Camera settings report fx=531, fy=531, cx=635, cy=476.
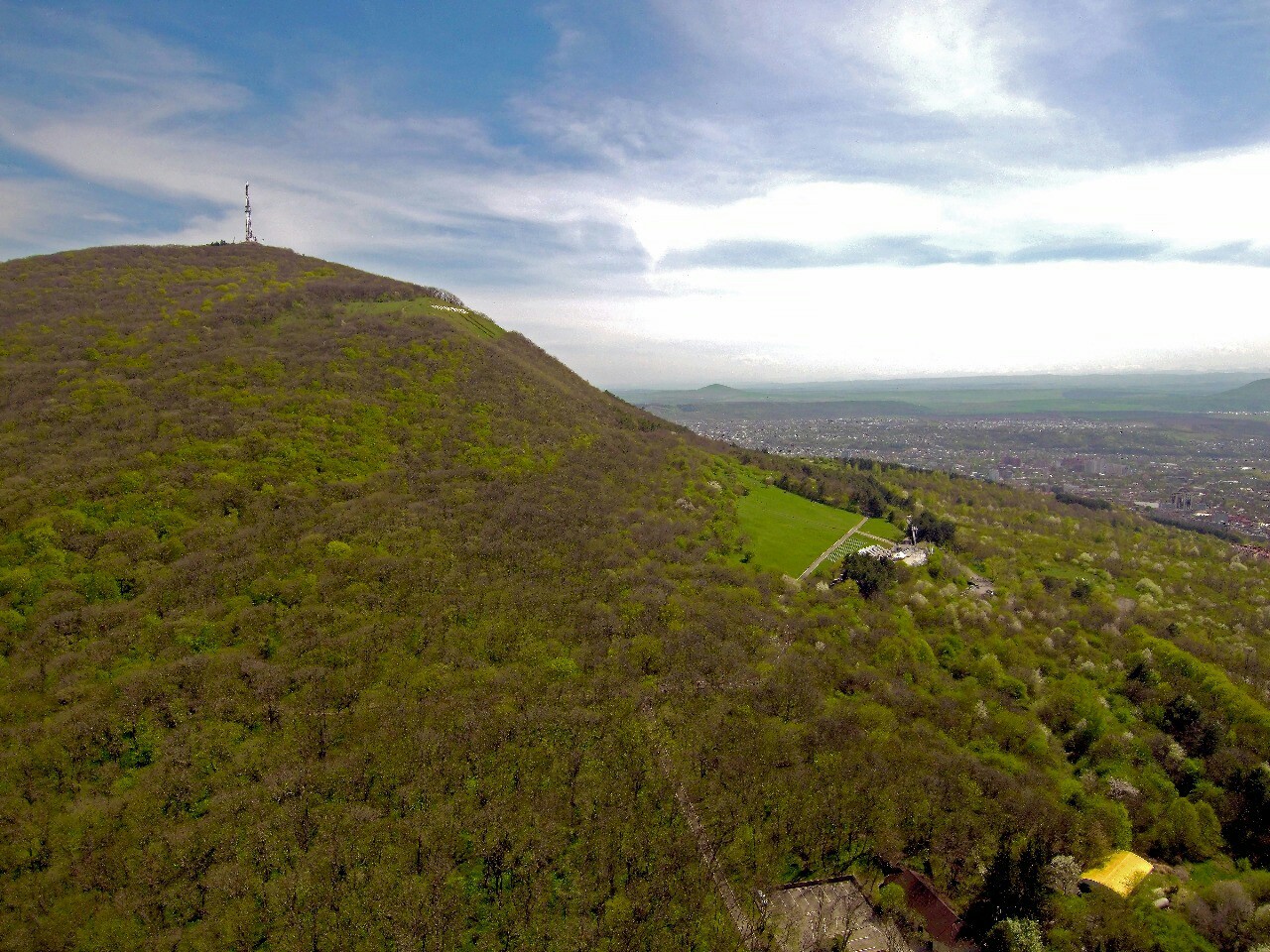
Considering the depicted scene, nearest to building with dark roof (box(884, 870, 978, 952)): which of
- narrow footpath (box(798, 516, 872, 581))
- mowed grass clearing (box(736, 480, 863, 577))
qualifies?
narrow footpath (box(798, 516, 872, 581))

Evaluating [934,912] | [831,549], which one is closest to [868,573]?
[831,549]

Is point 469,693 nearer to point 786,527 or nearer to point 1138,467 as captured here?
point 786,527

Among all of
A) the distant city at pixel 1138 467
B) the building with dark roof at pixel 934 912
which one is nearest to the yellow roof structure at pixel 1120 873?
the building with dark roof at pixel 934 912

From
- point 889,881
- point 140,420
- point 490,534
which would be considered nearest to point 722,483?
point 490,534

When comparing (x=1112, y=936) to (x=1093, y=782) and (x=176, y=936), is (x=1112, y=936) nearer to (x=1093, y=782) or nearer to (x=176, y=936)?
(x=1093, y=782)

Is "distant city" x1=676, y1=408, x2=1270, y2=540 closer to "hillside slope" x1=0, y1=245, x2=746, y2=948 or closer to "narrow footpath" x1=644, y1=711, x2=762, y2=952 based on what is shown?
"hillside slope" x1=0, y1=245, x2=746, y2=948

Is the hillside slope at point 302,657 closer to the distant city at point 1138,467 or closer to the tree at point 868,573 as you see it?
the tree at point 868,573
